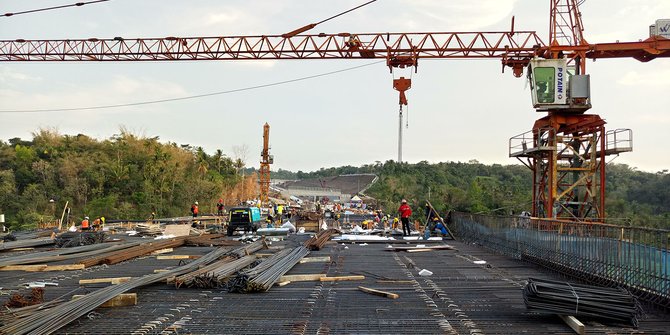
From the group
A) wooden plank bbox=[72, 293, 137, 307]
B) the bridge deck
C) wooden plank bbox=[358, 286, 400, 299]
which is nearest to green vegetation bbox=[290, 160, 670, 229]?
the bridge deck

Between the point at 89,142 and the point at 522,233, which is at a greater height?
the point at 89,142

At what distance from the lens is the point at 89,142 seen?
67.7m

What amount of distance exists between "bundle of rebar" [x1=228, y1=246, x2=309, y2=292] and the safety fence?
5.93m

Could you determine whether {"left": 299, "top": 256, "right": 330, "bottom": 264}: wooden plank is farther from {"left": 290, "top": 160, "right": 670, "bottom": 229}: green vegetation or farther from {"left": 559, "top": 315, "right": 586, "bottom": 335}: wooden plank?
{"left": 290, "top": 160, "right": 670, "bottom": 229}: green vegetation

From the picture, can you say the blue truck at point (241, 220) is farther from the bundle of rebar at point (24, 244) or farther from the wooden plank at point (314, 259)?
the wooden plank at point (314, 259)

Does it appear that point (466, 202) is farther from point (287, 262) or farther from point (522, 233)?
point (287, 262)

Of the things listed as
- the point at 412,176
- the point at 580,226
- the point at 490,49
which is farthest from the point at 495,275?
the point at 412,176

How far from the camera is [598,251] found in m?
10.7

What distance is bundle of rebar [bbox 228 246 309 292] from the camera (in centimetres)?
955

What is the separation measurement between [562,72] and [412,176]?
6749cm

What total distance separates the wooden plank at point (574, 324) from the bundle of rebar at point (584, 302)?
0.22ft

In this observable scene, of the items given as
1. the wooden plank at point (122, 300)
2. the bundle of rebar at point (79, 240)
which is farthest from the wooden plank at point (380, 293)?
the bundle of rebar at point (79, 240)

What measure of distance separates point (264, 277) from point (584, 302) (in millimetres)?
5488

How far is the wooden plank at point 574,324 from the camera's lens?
21.7ft
